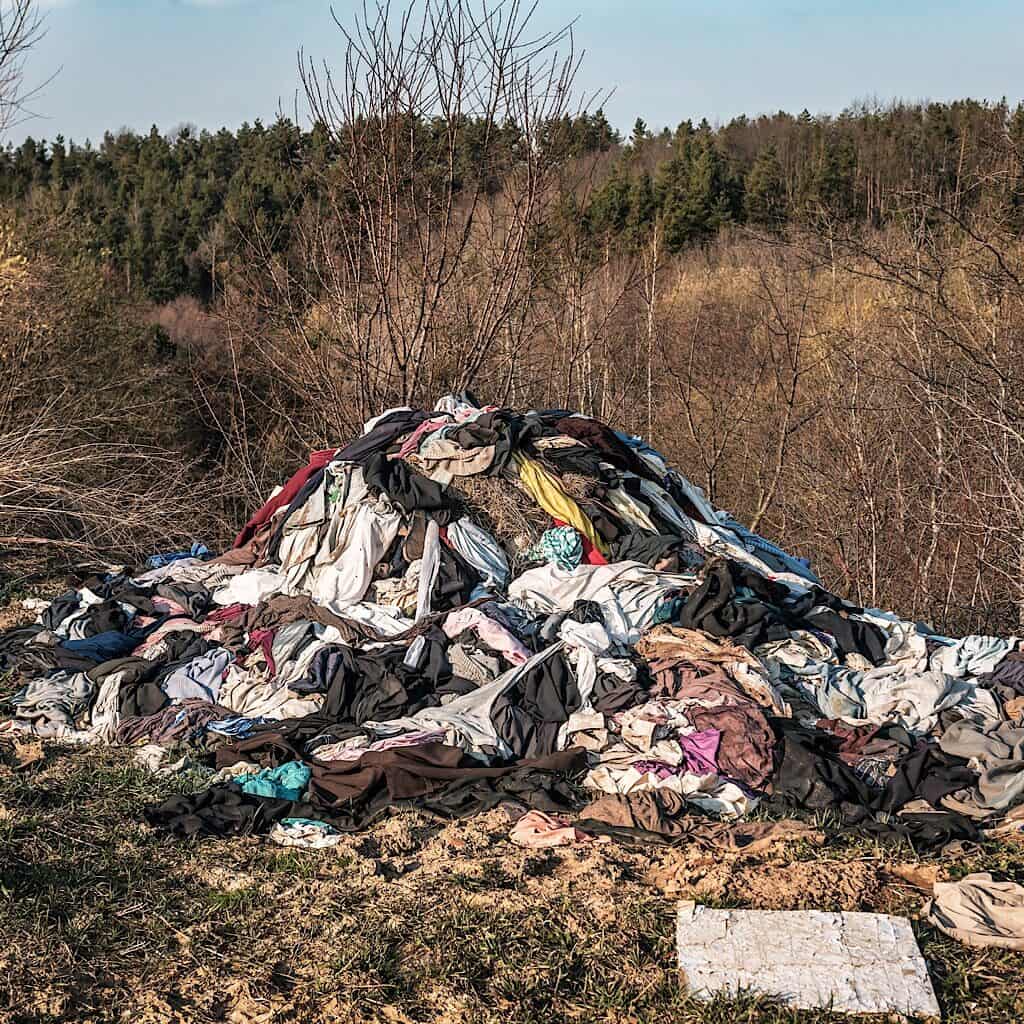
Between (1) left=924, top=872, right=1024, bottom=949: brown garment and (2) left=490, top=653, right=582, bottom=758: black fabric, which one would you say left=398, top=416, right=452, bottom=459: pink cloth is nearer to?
(2) left=490, top=653, right=582, bottom=758: black fabric

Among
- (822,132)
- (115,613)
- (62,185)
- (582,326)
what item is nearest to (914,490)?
(582,326)

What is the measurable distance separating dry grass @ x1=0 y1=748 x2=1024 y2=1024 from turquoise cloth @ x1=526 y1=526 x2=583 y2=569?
2.30m

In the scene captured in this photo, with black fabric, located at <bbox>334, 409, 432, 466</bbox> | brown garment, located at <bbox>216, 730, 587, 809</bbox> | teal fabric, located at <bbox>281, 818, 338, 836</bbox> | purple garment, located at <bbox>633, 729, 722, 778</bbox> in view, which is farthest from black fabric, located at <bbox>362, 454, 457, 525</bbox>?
teal fabric, located at <bbox>281, 818, 338, 836</bbox>

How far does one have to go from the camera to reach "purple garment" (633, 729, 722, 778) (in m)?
4.69

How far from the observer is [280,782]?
4.80 m

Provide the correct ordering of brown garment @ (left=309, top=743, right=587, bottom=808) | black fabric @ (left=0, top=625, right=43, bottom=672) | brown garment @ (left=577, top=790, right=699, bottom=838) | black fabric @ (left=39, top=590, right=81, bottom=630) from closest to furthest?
brown garment @ (left=577, top=790, right=699, bottom=838), brown garment @ (left=309, top=743, right=587, bottom=808), black fabric @ (left=0, top=625, right=43, bottom=672), black fabric @ (left=39, top=590, right=81, bottom=630)

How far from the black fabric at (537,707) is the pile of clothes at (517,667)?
1 centimetres

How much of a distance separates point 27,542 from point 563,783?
610 centimetres

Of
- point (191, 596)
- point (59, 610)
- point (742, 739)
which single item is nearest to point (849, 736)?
point (742, 739)

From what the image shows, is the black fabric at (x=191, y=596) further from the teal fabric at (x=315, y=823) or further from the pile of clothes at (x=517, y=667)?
the teal fabric at (x=315, y=823)

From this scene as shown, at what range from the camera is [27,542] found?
8977 millimetres

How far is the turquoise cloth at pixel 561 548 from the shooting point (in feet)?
21.5

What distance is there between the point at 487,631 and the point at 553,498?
1.30 metres

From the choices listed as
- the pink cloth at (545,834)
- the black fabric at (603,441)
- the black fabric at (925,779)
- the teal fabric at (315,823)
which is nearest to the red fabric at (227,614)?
the teal fabric at (315,823)
